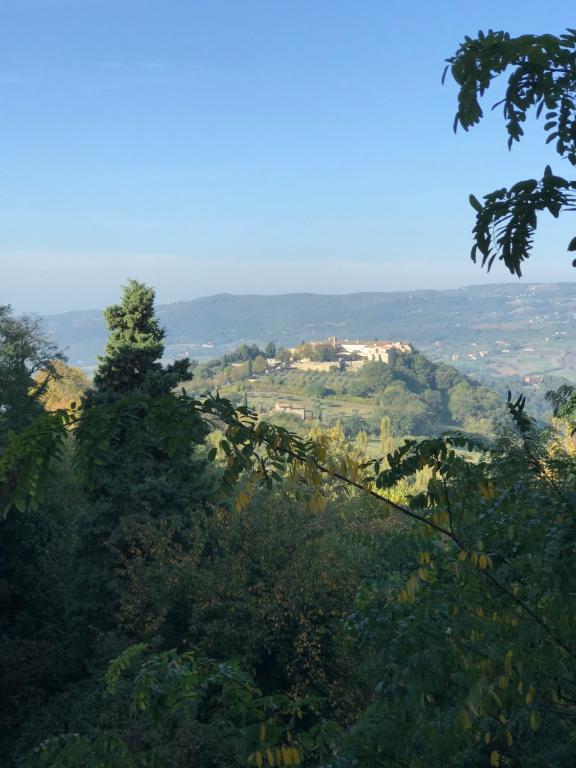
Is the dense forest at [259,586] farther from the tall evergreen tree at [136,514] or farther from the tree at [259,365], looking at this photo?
the tree at [259,365]

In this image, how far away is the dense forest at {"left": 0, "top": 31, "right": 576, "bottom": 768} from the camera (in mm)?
2791

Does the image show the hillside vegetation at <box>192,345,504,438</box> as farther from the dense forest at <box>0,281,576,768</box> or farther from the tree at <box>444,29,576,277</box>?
the tree at <box>444,29,576,277</box>

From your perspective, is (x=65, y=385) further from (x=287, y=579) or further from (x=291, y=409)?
(x=291, y=409)

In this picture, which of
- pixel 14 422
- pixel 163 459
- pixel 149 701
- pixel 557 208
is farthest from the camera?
pixel 14 422

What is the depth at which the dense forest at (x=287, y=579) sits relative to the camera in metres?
2.79

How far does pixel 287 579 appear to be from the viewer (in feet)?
48.5

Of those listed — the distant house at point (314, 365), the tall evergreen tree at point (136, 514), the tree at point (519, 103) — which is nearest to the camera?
the tree at point (519, 103)

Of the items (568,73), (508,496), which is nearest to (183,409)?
(508,496)

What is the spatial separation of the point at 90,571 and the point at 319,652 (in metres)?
7.18

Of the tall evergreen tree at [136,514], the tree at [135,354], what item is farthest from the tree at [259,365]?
the tall evergreen tree at [136,514]

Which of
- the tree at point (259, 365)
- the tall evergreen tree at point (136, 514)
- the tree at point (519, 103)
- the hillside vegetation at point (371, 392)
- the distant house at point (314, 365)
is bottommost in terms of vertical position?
the hillside vegetation at point (371, 392)

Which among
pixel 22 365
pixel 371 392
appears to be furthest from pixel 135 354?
pixel 371 392

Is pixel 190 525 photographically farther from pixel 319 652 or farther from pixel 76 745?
pixel 76 745

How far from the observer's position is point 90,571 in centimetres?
1878
